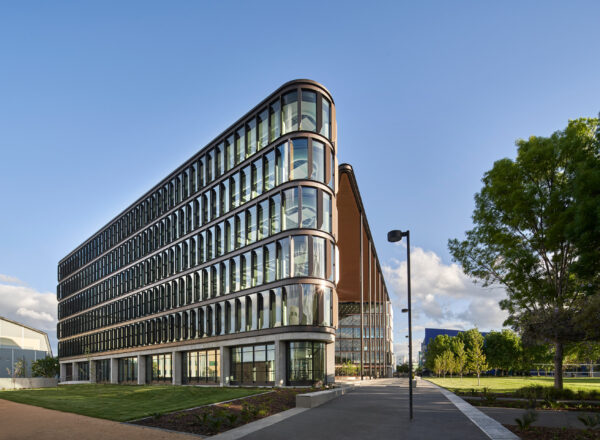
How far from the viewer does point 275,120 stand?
145ft

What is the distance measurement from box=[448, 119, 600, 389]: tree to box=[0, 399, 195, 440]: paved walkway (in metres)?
17.3

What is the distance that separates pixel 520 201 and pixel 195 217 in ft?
124

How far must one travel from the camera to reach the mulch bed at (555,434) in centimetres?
1240

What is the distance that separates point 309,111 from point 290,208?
8525 mm

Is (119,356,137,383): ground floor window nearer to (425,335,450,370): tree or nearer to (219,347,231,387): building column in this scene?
(219,347,231,387): building column

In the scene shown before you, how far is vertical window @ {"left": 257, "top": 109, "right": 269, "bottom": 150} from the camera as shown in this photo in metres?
45.2

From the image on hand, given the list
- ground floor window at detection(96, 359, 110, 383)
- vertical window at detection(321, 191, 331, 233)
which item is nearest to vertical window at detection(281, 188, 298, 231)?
vertical window at detection(321, 191, 331, 233)

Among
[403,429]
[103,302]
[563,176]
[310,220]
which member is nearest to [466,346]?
[103,302]

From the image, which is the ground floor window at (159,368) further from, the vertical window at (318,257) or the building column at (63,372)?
the building column at (63,372)

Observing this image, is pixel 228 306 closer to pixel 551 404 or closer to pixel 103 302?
pixel 551 404

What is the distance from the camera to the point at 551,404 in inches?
771

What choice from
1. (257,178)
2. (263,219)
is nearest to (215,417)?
(263,219)

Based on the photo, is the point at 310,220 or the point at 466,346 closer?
the point at 310,220

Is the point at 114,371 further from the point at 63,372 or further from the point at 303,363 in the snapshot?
the point at 303,363
